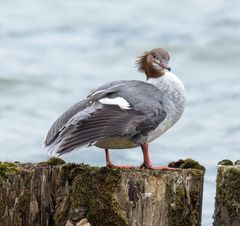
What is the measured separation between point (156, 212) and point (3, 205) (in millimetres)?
1113

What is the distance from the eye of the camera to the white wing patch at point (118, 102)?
706 centimetres

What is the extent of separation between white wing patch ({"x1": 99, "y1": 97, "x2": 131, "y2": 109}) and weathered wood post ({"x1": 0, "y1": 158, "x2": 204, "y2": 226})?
525 mm

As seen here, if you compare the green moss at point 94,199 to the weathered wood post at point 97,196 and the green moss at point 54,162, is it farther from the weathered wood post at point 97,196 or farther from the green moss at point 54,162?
the green moss at point 54,162

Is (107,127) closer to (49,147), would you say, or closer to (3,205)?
(49,147)

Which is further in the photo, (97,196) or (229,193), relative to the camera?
(97,196)

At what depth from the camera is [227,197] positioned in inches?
256

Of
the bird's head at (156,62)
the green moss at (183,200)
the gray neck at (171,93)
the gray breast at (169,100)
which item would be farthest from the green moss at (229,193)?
the bird's head at (156,62)

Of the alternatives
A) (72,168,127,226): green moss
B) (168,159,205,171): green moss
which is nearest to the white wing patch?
(72,168,127,226): green moss

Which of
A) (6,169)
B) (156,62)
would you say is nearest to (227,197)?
(6,169)

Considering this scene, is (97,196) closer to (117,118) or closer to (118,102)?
(117,118)

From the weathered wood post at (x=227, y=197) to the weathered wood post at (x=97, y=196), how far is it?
0.25 metres

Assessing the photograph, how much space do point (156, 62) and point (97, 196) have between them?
6.12 feet

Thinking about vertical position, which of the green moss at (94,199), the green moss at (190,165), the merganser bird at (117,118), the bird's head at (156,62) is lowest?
the green moss at (94,199)

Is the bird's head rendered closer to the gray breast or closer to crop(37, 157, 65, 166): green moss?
the gray breast
